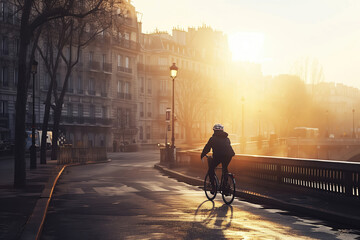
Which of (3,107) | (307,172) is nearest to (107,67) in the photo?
(3,107)

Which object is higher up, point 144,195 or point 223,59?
point 223,59

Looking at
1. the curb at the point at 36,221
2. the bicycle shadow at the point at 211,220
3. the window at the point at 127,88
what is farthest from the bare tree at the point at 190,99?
the curb at the point at 36,221

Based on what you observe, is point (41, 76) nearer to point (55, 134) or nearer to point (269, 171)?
point (55, 134)

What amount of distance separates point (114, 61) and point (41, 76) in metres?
14.7

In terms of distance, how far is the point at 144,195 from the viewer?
625 inches

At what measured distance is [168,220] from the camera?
35.4 feet

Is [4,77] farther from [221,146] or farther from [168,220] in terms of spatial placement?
[168,220]

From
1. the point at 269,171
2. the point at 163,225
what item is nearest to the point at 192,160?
the point at 269,171

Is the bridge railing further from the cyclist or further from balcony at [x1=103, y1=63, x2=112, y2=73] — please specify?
balcony at [x1=103, y1=63, x2=112, y2=73]

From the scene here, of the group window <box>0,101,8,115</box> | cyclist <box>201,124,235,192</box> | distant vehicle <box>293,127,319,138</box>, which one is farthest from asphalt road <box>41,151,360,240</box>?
distant vehicle <box>293,127,319,138</box>

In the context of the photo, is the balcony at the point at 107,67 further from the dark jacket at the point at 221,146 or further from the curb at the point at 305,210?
the dark jacket at the point at 221,146

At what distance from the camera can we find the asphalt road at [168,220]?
9.34 meters

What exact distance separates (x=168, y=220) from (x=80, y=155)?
2710cm

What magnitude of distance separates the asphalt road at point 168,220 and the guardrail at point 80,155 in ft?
58.6
